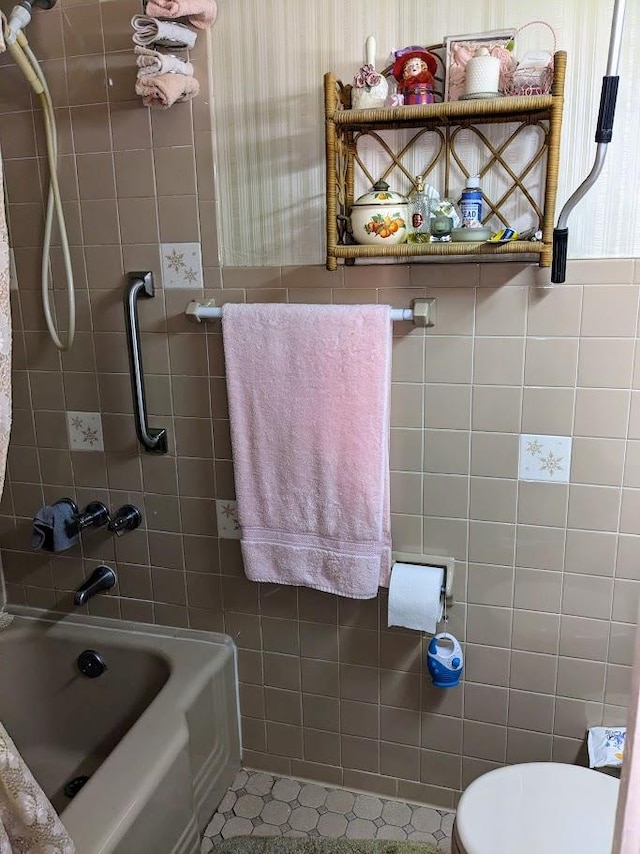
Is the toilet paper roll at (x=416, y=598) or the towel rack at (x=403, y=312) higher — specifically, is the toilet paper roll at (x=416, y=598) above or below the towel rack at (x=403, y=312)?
below

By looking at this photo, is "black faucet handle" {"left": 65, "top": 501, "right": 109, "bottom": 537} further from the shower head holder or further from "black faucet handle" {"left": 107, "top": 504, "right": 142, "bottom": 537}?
the shower head holder

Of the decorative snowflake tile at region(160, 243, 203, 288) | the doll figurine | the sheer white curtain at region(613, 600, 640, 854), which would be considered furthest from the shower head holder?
the sheer white curtain at region(613, 600, 640, 854)

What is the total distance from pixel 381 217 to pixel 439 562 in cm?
79

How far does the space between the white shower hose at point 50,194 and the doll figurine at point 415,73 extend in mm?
804

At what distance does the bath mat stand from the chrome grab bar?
988mm

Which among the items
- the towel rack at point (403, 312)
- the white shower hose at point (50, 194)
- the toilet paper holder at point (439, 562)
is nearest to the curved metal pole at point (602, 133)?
the towel rack at point (403, 312)

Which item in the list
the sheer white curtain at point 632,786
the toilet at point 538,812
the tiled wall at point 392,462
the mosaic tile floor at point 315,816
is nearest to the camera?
the sheer white curtain at point 632,786

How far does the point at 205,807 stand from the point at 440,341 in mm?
1294

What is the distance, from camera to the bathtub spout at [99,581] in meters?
1.88

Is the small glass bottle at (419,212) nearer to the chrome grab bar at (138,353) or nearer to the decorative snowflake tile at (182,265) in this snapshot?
the decorative snowflake tile at (182,265)

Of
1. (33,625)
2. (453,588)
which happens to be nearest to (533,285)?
(453,588)

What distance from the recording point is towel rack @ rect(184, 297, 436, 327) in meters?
1.48

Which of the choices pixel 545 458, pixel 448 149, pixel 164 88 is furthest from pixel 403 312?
pixel 164 88

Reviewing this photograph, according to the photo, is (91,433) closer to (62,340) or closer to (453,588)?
(62,340)
